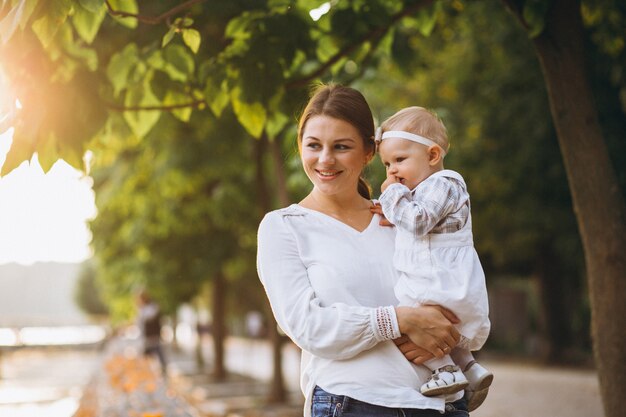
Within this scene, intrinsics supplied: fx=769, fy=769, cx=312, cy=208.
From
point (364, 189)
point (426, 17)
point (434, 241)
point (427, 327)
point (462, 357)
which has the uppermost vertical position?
point (426, 17)

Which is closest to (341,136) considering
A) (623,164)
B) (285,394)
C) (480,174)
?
(285,394)

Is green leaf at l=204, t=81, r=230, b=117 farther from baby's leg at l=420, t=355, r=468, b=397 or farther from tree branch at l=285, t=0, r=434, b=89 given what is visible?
baby's leg at l=420, t=355, r=468, b=397

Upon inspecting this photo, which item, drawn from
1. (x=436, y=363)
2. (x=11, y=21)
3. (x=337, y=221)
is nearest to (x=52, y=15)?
(x=11, y=21)

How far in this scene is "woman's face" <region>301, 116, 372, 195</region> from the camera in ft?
8.94

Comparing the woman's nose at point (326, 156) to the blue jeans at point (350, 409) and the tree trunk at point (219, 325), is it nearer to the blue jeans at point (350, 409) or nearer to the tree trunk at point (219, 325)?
the blue jeans at point (350, 409)

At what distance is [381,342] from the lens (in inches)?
103

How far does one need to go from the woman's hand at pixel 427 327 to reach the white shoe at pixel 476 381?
23 centimetres

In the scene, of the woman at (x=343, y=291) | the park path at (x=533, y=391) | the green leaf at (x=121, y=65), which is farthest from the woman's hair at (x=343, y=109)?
the park path at (x=533, y=391)

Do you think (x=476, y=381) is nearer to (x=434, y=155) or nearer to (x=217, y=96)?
(x=434, y=155)

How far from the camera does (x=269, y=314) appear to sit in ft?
41.2

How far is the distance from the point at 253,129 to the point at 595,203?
2.11 m

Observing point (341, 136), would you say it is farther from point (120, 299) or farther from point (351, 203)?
point (120, 299)

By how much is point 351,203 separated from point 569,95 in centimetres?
242

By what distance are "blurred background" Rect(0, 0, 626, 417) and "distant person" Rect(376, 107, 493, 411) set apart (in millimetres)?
770
